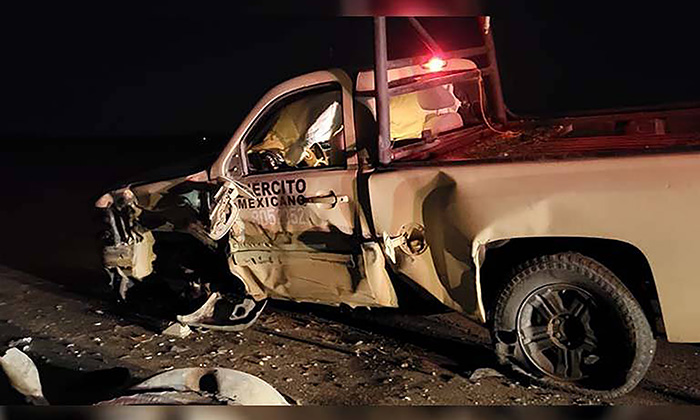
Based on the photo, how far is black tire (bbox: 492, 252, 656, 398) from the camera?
407 centimetres

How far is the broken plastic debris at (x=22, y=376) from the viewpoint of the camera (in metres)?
A: 4.08

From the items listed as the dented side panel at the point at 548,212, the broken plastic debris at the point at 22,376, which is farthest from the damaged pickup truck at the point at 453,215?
the broken plastic debris at the point at 22,376

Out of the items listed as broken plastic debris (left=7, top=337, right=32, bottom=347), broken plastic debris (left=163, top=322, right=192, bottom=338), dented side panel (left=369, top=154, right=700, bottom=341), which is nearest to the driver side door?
dented side panel (left=369, top=154, right=700, bottom=341)

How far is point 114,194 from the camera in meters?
5.60

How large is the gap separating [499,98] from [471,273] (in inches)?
81.5

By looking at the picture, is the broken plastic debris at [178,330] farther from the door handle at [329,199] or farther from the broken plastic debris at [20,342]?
the door handle at [329,199]

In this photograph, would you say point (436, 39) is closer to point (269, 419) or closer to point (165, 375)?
point (165, 375)

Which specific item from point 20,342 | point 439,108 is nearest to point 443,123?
point 439,108

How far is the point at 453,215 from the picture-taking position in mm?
4203

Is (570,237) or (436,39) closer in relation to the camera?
(570,237)

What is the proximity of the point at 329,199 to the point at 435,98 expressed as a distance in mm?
1106

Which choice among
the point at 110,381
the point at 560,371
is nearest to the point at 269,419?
the point at 560,371

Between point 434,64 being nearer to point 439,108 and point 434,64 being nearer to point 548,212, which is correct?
point 439,108

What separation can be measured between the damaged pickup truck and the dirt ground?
22 cm
